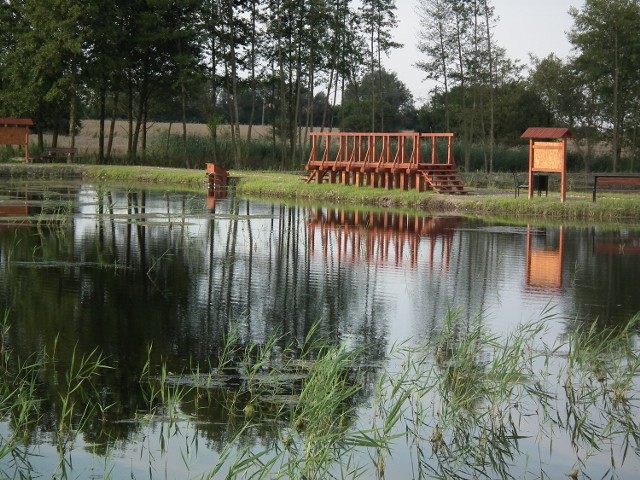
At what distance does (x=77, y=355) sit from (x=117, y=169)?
3810 centimetres

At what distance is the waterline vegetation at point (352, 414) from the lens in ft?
26.3

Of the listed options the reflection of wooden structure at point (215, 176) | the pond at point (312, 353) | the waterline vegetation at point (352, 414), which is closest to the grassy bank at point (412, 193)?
the reflection of wooden structure at point (215, 176)

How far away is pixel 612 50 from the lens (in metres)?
53.6

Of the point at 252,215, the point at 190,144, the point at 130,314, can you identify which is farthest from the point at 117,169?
the point at 130,314

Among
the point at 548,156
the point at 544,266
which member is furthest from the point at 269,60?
the point at 544,266

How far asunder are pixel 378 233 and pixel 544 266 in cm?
604

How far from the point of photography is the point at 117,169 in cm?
4841

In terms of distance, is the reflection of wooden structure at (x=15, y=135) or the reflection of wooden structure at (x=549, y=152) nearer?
the reflection of wooden structure at (x=549, y=152)

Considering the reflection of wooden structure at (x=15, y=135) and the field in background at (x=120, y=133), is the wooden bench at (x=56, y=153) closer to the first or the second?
the reflection of wooden structure at (x=15, y=135)

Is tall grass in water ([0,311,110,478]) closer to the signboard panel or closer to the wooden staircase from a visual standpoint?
the signboard panel

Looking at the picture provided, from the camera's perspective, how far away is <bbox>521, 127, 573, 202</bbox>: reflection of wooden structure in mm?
30609

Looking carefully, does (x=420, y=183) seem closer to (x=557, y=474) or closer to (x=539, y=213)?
(x=539, y=213)

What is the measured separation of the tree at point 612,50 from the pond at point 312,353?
1235 inches

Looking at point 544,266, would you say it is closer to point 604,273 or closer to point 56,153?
point 604,273
